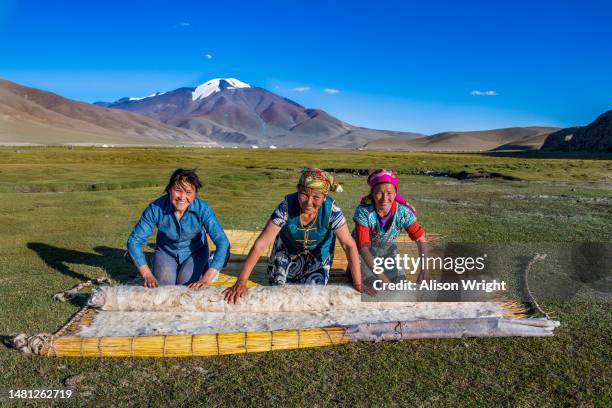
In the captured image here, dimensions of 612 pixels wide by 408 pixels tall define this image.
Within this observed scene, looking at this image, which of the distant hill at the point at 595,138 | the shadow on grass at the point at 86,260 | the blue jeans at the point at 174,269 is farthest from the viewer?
the distant hill at the point at 595,138

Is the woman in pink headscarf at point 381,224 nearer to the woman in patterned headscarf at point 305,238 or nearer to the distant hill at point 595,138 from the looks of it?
the woman in patterned headscarf at point 305,238

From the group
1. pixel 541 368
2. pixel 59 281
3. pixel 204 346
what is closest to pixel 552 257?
pixel 541 368

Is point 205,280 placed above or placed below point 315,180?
below

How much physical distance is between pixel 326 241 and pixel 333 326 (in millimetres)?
1115

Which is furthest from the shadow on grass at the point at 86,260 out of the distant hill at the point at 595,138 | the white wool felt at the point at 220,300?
the distant hill at the point at 595,138

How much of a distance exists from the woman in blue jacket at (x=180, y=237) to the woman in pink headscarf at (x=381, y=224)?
1.48 m

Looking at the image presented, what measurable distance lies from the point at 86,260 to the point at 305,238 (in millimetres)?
4026

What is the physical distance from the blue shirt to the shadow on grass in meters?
1.38

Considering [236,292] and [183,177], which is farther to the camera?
[183,177]

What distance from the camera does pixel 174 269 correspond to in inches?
221

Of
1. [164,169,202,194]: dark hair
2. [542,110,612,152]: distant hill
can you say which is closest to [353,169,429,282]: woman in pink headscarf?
[164,169,202,194]: dark hair

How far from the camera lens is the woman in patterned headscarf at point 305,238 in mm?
4684

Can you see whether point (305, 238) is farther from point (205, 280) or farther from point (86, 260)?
point (86, 260)

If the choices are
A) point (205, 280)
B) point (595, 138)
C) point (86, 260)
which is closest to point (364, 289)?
point (205, 280)
